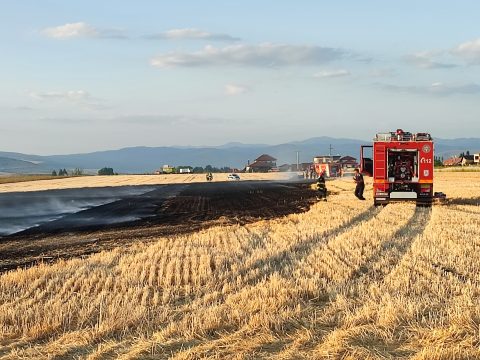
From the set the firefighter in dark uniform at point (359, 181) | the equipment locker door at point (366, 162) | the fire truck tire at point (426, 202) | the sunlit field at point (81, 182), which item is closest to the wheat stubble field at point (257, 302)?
the fire truck tire at point (426, 202)

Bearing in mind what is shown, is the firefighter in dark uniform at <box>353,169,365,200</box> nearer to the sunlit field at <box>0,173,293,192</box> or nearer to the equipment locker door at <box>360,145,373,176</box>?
the equipment locker door at <box>360,145,373,176</box>

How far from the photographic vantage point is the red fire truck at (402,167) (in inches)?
928

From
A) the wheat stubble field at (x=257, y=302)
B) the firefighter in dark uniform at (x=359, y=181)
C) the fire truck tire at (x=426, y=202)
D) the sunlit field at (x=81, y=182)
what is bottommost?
the sunlit field at (x=81, y=182)

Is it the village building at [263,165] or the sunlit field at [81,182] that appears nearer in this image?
the sunlit field at [81,182]

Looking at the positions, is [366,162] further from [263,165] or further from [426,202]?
[263,165]

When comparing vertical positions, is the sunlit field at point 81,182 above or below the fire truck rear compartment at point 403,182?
below

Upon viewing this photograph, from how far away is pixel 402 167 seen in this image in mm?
24484

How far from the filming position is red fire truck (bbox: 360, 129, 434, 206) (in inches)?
928

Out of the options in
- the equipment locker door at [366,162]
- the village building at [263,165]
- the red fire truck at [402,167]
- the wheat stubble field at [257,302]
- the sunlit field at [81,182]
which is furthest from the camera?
the village building at [263,165]

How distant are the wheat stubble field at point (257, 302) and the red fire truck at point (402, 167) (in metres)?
9.93

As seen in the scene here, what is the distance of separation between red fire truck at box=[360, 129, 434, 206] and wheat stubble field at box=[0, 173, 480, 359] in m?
9.93

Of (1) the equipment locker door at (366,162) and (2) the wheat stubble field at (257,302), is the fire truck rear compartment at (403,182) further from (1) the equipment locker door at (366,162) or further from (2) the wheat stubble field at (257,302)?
(2) the wheat stubble field at (257,302)

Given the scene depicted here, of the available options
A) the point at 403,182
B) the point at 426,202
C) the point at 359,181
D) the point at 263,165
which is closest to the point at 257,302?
the point at 403,182

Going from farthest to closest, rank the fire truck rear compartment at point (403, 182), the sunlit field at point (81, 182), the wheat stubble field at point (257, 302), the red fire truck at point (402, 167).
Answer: the sunlit field at point (81, 182), the fire truck rear compartment at point (403, 182), the red fire truck at point (402, 167), the wheat stubble field at point (257, 302)
